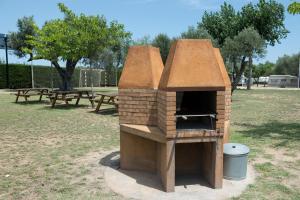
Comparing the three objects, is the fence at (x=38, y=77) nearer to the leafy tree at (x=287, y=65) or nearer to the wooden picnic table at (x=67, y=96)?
the wooden picnic table at (x=67, y=96)

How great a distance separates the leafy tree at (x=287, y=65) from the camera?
6338cm

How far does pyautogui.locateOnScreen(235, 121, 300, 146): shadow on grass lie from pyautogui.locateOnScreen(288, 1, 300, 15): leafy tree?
3.27 m

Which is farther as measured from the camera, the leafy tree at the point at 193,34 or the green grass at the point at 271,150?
the leafy tree at the point at 193,34

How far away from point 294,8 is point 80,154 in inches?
268

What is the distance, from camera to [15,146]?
6.61 meters

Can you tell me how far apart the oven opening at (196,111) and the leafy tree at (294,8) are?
4.93 m

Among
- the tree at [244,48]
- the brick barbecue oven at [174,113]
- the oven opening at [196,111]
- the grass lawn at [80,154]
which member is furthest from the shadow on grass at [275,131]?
the tree at [244,48]

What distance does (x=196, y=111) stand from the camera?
16.2 ft

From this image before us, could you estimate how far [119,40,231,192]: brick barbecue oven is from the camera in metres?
4.00

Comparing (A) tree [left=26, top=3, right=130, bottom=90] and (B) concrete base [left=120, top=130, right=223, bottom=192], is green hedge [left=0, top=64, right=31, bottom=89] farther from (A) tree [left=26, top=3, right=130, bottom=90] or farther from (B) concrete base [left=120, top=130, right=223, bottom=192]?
(B) concrete base [left=120, top=130, right=223, bottom=192]

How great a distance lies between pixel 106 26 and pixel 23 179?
1295cm

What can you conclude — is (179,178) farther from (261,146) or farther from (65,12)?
(65,12)

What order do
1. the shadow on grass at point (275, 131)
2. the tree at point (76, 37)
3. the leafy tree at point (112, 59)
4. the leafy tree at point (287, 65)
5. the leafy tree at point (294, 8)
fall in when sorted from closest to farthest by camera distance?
1. the shadow on grass at point (275, 131)
2. the leafy tree at point (294, 8)
3. the tree at point (76, 37)
4. the leafy tree at point (112, 59)
5. the leafy tree at point (287, 65)

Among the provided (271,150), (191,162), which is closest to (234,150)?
(191,162)
